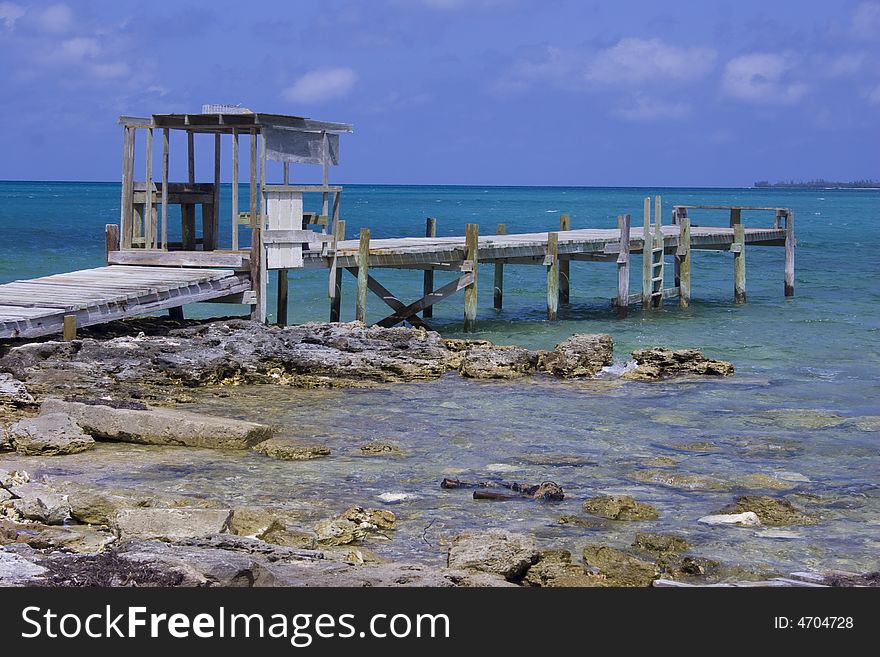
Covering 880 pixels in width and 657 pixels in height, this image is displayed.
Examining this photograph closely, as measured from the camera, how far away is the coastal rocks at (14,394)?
12.9 meters

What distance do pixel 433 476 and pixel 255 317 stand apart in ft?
25.7

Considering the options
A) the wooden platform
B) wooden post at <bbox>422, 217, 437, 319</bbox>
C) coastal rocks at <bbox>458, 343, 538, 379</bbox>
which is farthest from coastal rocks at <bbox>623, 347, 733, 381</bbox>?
wooden post at <bbox>422, 217, 437, 319</bbox>

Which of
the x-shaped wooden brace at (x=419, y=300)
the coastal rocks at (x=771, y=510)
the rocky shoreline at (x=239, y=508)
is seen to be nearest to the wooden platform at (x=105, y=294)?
the rocky shoreline at (x=239, y=508)

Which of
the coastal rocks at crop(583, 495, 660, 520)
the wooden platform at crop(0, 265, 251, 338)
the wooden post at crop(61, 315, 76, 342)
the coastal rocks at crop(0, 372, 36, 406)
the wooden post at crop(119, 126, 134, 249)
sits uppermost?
the wooden post at crop(119, 126, 134, 249)

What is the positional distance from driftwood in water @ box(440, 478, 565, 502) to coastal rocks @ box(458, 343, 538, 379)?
236 inches

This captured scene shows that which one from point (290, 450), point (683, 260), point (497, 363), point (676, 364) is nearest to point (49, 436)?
point (290, 450)

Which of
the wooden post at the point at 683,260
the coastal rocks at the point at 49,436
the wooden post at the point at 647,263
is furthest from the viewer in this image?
the wooden post at the point at 683,260

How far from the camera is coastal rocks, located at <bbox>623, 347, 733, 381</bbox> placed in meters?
17.0

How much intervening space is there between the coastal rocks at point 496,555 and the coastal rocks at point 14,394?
672 centimetres

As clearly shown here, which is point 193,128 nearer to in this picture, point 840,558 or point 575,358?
point 575,358

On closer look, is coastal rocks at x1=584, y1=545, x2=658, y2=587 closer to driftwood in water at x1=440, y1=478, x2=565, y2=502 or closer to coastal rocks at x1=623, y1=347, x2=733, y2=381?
driftwood in water at x1=440, y1=478, x2=565, y2=502

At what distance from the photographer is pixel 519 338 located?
22656 mm

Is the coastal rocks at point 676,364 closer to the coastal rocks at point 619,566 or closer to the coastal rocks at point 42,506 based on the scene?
the coastal rocks at point 619,566
